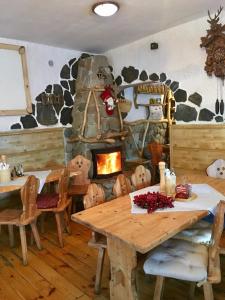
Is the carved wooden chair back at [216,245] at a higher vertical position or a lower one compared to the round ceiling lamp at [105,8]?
lower

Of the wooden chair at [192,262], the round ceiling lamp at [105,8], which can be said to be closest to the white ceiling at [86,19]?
the round ceiling lamp at [105,8]

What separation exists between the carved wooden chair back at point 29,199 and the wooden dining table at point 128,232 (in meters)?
0.83

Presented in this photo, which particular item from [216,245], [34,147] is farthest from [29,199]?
[216,245]

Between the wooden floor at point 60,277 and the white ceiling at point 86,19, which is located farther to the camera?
the white ceiling at point 86,19

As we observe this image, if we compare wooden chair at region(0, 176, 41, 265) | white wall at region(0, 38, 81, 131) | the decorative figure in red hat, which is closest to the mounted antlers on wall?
the decorative figure in red hat

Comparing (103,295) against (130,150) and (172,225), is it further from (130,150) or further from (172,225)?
(130,150)

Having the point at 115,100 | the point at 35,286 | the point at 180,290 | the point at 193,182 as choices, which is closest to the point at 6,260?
the point at 35,286

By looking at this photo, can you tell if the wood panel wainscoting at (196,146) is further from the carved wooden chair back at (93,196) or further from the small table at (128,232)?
the carved wooden chair back at (93,196)

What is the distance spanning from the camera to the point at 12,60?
3.57m

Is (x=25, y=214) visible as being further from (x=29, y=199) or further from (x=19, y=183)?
(x=19, y=183)

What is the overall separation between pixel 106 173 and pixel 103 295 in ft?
7.95

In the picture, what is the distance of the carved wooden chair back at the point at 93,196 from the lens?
6.38ft

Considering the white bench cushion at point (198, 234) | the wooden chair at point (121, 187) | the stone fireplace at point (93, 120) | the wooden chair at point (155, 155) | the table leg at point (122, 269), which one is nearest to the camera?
the table leg at point (122, 269)

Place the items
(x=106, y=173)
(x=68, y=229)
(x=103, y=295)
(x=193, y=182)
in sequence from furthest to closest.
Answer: (x=106, y=173)
(x=68, y=229)
(x=193, y=182)
(x=103, y=295)
